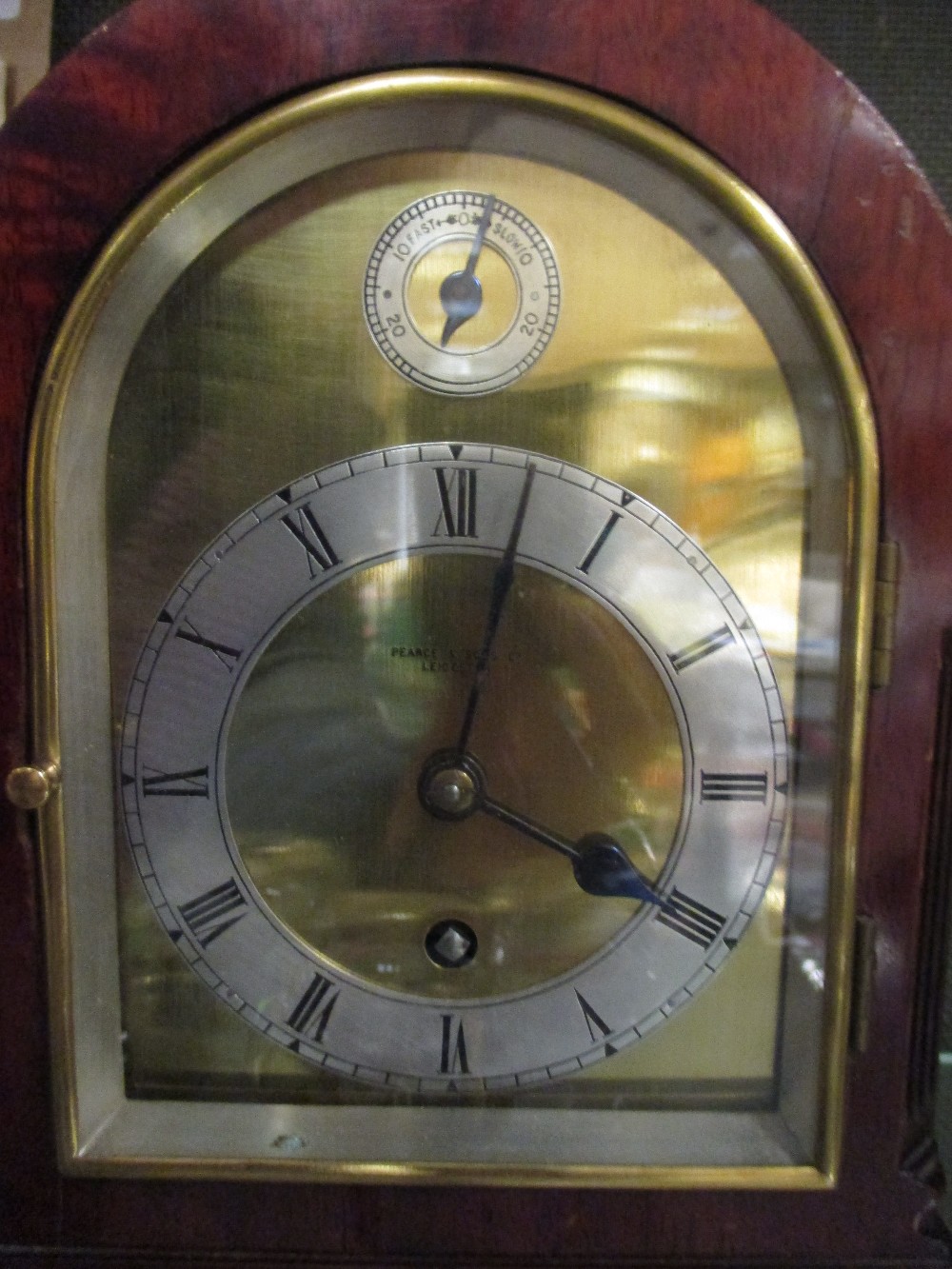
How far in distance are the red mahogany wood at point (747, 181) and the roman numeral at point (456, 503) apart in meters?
0.24

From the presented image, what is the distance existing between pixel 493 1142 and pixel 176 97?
698mm

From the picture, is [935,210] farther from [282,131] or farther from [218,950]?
[218,950]

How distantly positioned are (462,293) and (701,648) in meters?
0.28

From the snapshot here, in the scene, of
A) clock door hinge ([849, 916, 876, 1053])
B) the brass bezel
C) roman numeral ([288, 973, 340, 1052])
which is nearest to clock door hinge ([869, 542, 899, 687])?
the brass bezel

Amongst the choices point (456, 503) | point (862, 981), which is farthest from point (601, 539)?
point (862, 981)

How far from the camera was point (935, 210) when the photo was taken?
1.71ft

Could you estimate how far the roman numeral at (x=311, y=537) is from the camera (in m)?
0.59

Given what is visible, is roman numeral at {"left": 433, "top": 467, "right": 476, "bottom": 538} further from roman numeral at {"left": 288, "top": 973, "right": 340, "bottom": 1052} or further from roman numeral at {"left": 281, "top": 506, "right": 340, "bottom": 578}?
roman numeral at {"left": 288, "top": 973, "right": 340, "bottom": 1052}

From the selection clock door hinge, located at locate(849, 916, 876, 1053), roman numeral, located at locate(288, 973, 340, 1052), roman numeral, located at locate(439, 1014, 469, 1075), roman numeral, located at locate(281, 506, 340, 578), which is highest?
roman numeral, located at locate(281, 506, 340, 578)

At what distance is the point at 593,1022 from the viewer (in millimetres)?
615

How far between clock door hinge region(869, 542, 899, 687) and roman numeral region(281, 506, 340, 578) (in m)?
0.34

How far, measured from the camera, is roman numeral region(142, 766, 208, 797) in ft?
1.97

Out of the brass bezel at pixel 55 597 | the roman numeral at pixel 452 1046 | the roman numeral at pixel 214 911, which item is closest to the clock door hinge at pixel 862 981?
the brass bezel at pixel 55 597

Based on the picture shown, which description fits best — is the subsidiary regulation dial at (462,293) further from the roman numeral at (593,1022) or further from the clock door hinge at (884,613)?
the roman numeral at (593,1022)
